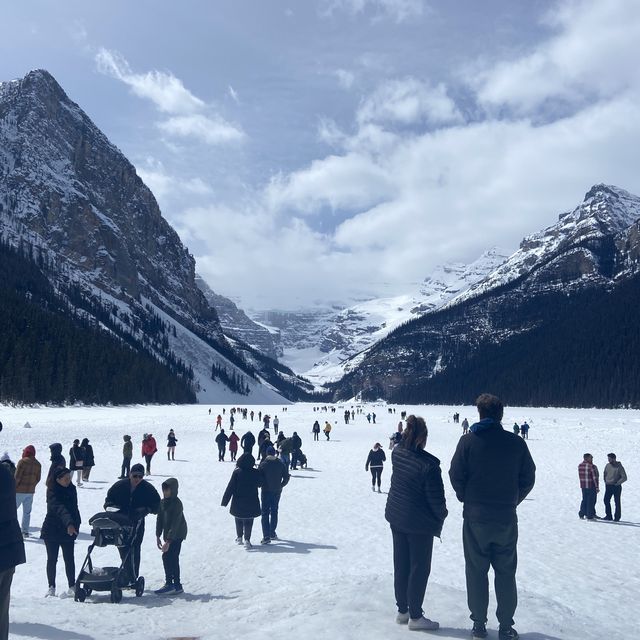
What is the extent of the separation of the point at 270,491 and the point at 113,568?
4177 mm

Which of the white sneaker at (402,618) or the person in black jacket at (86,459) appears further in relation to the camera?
the person in black jacket at (86,459)

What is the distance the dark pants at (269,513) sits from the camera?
465 inches

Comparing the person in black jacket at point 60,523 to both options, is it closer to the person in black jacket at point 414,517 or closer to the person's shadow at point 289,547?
the person's shadow at point 289,547

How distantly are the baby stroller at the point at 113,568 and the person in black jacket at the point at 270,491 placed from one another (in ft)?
12.2

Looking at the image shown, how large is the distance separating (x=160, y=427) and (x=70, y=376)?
36494 millimetres

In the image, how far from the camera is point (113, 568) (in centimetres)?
813

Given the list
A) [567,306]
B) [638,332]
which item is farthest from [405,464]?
[567,306]

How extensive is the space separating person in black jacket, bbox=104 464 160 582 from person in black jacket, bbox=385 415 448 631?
388 cm

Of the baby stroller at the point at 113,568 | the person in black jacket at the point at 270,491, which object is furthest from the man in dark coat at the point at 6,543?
the person in black jacket at the point at 270,491

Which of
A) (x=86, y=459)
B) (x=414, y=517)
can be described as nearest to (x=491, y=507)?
(x=414, y=517)

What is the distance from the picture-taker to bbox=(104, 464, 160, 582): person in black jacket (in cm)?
837

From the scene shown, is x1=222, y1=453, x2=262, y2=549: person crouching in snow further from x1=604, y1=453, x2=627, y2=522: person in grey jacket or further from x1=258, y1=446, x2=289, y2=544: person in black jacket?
x1=604, y1=453, x2=627, y2=522: person in grey jacket

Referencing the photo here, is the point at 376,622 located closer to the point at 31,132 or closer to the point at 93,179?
the point at 31,132

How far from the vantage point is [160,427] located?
159ft
